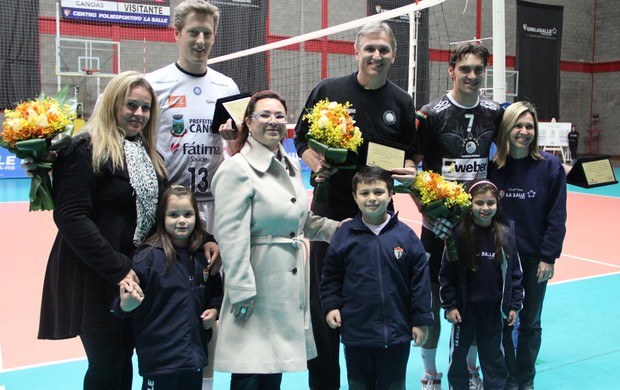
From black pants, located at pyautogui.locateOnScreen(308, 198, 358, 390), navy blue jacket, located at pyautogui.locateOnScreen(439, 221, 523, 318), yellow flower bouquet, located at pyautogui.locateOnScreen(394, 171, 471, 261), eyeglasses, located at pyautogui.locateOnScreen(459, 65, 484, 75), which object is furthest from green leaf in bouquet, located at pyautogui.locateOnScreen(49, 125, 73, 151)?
eyeglasses, located at pyautogui.locateOnScreen(459, 65, 484, 75)

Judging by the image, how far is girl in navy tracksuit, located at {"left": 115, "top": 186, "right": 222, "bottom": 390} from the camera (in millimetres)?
2686

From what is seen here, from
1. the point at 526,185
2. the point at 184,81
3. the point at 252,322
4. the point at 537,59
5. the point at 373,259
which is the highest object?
the point at 537,59

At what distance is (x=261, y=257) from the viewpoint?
284 cm

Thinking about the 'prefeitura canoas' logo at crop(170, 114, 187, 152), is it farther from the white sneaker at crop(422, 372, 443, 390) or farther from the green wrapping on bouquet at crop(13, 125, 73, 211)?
the white sneaker at crop(422, 372, 443, 390)

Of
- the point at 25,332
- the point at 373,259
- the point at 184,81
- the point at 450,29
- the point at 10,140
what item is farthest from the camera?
the point at 450,29

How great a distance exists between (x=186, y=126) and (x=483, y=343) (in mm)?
2160

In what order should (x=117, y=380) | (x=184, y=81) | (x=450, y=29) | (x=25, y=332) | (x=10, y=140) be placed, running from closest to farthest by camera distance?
(x=10, y=140)
(x=117, y=380)
(x=184, y=81)
(x=25, y=332)
(x=450, y=29)

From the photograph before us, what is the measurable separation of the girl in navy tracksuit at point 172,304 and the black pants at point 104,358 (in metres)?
0.11

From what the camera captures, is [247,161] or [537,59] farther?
[537,59]

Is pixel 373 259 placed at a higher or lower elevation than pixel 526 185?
lower

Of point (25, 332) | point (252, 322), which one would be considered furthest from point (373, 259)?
point (25, 332)

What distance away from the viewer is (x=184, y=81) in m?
3.45

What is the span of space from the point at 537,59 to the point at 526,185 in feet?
72.8

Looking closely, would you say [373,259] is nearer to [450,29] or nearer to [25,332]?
[25,332]
